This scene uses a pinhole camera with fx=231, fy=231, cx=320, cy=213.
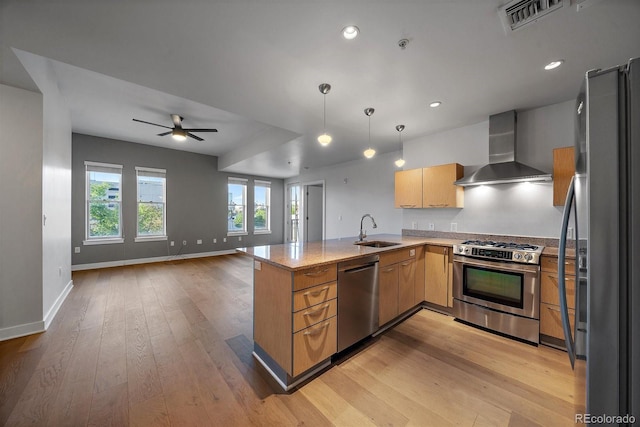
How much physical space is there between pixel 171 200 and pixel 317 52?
592 centimetres

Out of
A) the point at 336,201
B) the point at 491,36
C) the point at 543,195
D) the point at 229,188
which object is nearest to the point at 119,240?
the point at 229,188

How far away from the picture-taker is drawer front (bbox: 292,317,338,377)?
68.5 inches

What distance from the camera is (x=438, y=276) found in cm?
309

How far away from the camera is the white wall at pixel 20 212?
7.80 feet

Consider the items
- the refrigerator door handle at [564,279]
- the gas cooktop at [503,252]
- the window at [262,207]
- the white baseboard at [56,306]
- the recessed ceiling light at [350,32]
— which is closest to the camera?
the refrigerator door handle at [564,279]

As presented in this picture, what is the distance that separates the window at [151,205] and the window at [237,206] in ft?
5.71

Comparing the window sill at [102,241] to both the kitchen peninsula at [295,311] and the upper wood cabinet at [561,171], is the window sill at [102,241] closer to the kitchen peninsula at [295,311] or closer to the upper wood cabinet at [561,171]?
the kitchen peninsula at [295,311]

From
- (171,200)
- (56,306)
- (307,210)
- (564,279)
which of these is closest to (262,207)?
(307,210)

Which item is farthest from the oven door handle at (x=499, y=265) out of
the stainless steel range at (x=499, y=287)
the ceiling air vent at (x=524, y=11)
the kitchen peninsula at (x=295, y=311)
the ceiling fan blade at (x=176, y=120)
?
the ceiling fan blade at (x=176, y=120)

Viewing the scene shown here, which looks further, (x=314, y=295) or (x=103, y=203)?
(x=103, y=203)

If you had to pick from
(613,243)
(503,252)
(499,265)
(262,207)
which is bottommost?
(499,265)

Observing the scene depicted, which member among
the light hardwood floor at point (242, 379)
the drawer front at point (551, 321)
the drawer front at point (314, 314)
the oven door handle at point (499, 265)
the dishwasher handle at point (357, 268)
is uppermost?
the dishwasher handle at point (357, 268)

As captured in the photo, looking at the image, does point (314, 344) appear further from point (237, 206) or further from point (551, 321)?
point (237, 206)

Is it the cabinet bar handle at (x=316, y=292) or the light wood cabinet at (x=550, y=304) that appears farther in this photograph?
the light wood cabinet at (x=550, y=304)
